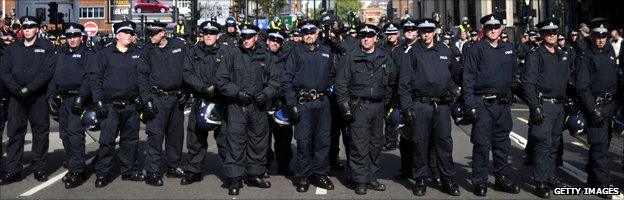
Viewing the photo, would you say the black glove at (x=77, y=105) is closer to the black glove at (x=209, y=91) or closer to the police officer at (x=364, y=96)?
the black glove at (x=209, y=91)

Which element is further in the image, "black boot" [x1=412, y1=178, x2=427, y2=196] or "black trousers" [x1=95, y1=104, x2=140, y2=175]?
"black trousers" [x1=95, y1=104, x2=140, y2=175]

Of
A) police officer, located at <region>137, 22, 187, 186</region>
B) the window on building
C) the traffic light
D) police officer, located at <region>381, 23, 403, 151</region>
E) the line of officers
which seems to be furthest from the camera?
the window on building

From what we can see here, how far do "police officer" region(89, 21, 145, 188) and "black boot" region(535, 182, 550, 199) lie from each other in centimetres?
493

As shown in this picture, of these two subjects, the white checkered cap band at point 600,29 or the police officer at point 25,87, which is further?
the police officer at point 25,87

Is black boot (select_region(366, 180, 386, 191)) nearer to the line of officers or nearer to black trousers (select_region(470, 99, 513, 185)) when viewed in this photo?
the line of officers

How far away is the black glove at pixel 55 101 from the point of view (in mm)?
8586

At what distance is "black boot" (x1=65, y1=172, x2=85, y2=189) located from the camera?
803 centimetres

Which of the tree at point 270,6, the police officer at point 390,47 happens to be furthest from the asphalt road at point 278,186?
the tree at point 270,6

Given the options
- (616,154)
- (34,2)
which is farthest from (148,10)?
(616,154)

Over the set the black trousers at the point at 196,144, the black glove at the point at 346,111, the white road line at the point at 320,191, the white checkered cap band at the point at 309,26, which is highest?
the white checkered cap band at the point at 309,26

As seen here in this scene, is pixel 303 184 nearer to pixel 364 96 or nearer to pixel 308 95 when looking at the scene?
pixel 308 95

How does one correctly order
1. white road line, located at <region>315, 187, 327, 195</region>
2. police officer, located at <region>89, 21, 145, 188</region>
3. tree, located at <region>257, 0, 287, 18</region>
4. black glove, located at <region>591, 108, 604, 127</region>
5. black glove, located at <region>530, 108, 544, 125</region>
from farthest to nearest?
tree, located at <region>257, 0, 287, 18</region> → police officer, located at <region>89, 21, 145, 188</region> → white road line, located at <region>315, 187, 327, 195</region> → black glove, located at <region>591, 108, 604, 127</region> → black glove, located at <region>530, 108, 544, 125</region>

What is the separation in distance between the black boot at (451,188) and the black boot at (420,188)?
0.76ft

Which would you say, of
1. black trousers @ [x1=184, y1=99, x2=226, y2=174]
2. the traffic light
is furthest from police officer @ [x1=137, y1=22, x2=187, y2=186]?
the traffic light
